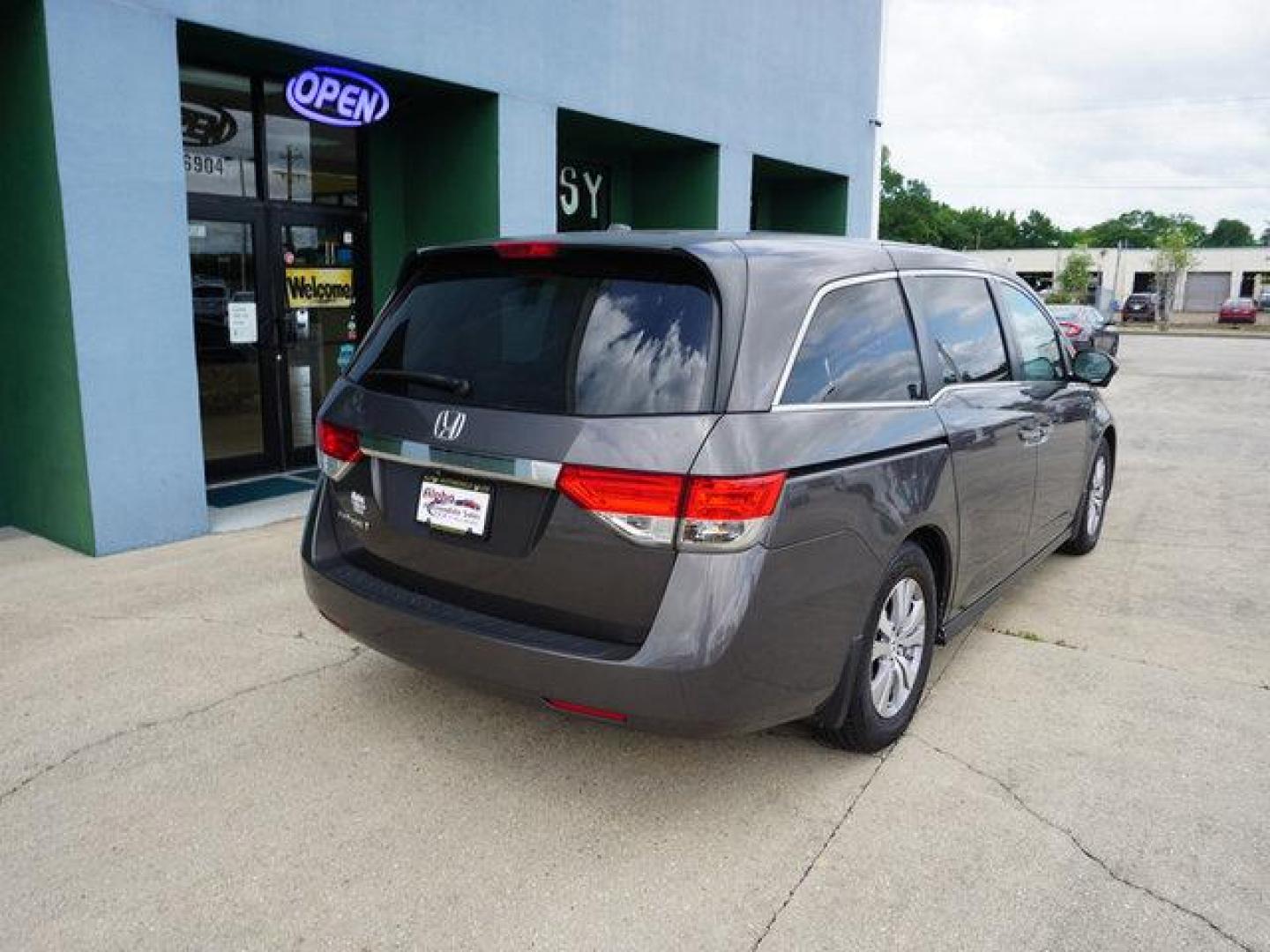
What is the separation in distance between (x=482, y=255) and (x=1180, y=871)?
282 cm

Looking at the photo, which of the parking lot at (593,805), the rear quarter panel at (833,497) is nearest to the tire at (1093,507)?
the parking lot at (593,805)

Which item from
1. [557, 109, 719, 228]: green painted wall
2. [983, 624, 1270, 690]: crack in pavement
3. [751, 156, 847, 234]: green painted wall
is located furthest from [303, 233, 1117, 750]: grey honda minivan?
[751, 156, 847, 234]: green painted wall

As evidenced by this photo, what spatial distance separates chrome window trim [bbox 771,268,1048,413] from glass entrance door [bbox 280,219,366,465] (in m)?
5.14

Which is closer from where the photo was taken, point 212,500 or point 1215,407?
point 212,500

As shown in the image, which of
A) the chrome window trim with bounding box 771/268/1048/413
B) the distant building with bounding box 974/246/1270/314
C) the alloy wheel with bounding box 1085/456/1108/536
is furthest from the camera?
the distant building with bounding box 974/246/1270/314

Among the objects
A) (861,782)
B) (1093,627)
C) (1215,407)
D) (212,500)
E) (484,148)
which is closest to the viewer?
(861,782)

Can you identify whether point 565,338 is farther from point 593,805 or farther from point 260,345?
point 260,345

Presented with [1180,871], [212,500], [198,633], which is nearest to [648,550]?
[1180,871]

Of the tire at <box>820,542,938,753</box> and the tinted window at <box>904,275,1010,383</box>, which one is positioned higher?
the tinted window at <box>904,275,1010,383</box>

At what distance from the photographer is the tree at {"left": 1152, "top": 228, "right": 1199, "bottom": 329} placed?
6003 cm

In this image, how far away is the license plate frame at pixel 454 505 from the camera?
289 cm

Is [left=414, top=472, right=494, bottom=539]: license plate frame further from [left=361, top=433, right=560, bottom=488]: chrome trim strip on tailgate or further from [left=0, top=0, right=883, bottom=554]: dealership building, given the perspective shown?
[left=0, top=0, right=883, bottom=554]: dealership building

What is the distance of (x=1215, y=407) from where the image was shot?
45.3 feet

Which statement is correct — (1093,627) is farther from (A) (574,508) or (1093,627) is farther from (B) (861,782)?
(A) (574,508)
